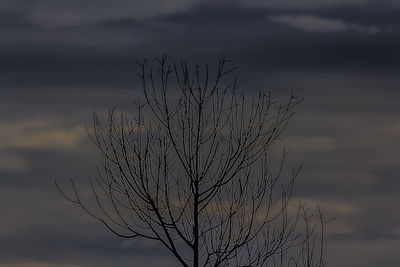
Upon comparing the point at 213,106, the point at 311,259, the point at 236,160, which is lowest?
the point at 311,259

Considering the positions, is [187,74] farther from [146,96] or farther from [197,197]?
[197,197]

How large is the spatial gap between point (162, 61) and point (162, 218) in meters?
2.72

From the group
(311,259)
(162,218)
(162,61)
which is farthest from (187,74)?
(311,259)

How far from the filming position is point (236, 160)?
13.7 metres

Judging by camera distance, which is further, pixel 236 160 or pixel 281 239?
pixel 281 239

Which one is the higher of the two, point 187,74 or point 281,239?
point 187,74

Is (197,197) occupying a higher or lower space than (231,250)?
higher

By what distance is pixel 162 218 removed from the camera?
44.4 ft

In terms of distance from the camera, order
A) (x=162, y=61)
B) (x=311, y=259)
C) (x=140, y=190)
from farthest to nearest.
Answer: (x=311, y=259) → (x=162, y=61) → (x=140, y=190)

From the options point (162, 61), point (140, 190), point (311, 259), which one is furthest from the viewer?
point (311, 259)

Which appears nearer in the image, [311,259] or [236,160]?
[236,160]

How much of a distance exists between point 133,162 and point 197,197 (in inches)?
45.7

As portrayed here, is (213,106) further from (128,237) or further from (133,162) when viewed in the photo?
(128,237)

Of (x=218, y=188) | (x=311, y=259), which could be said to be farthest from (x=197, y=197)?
(x=311, y=259)
